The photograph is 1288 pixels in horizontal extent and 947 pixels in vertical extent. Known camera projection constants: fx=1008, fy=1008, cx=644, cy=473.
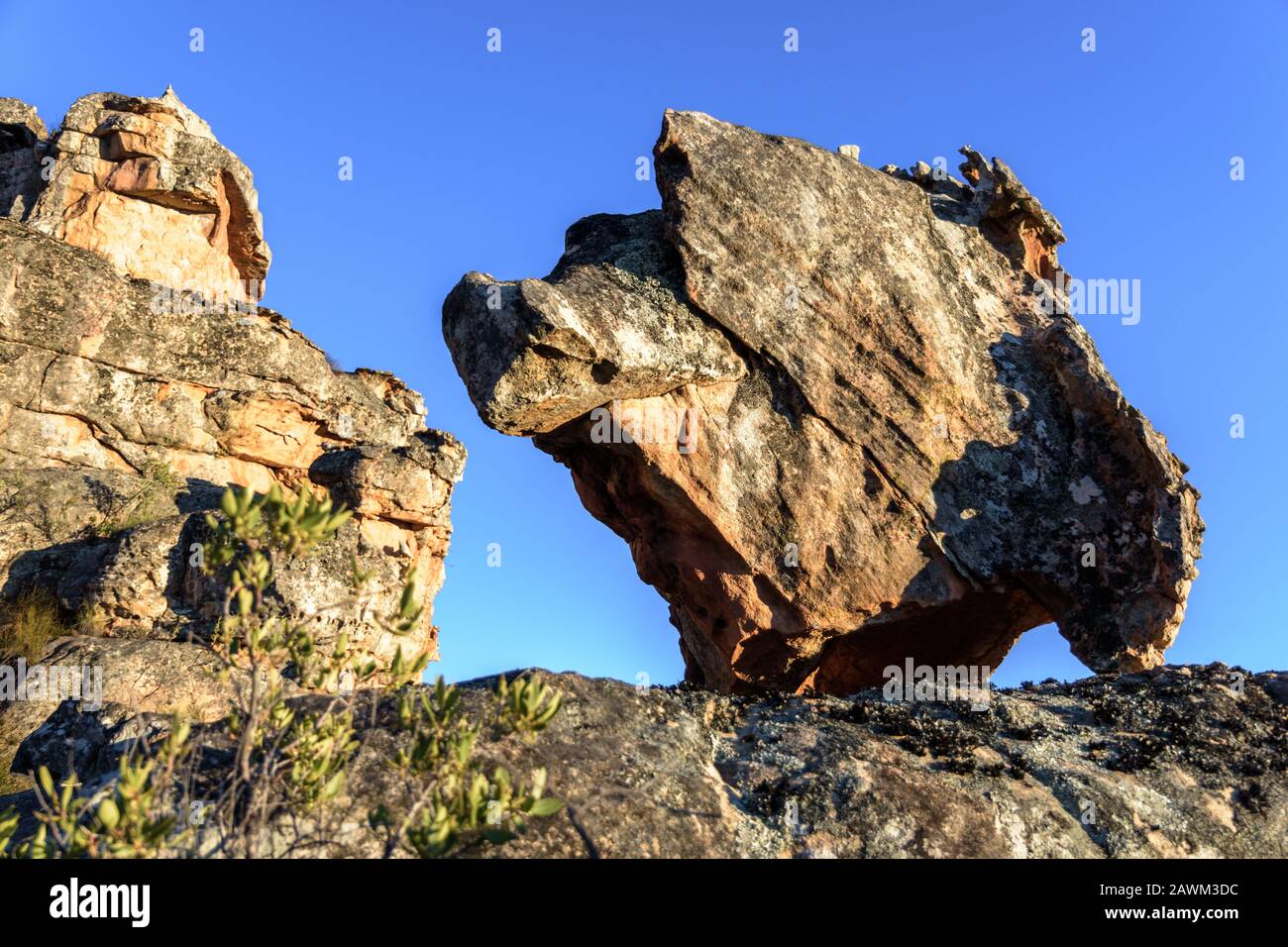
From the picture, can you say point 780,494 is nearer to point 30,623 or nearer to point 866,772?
point 866,772

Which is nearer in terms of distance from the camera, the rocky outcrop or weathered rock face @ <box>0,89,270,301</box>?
the rocky outcrop

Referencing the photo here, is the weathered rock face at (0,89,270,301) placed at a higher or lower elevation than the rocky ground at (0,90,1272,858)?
higher

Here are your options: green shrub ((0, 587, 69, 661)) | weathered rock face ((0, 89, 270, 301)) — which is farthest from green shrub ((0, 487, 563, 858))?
weathered rock face ((0, 89, 270, 301))

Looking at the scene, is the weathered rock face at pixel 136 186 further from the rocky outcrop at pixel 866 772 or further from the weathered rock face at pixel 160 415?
the rocky outcrop at pixel 866 772

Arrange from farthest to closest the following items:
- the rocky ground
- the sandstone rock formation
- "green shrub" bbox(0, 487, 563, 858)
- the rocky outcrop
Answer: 1. the sandstone rock formation
2. the rocky ground
3. the rocky outcrop
4. "green shrub" bbox(0, 487, 563, 858)

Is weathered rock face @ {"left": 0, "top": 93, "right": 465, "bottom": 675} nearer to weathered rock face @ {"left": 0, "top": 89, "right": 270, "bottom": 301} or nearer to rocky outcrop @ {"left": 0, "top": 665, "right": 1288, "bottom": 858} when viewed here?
weathered rock face @ {"left": 0, "top": 89, "right": 270, "bottom": 301}

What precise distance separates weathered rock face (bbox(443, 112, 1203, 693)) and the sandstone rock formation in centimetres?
502

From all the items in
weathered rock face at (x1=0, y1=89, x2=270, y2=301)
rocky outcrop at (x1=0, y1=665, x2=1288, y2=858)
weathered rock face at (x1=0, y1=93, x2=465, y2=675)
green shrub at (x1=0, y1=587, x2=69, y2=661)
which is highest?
weathered rock face at (x1=0, y1=89, x2=270, y2=301)

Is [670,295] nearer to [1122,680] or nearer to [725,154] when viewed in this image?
[725,154]

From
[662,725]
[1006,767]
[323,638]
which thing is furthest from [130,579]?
[1006,767]

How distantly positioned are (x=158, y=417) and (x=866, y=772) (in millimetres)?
17845

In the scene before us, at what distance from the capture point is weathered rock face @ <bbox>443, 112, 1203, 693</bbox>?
50.7ft

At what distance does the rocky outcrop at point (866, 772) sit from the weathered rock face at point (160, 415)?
6688 millimetres

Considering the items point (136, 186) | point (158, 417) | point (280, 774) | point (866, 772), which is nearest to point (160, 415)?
point (158, 417)
